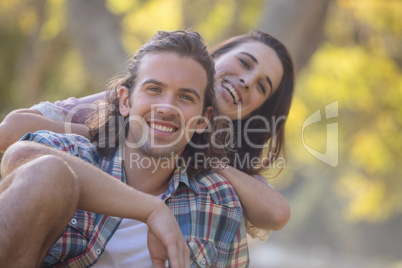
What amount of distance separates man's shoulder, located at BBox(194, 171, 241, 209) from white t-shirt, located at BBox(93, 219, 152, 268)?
14.2 inches

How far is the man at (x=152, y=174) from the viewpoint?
7.32ft

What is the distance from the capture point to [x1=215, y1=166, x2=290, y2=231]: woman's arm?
2966 mm

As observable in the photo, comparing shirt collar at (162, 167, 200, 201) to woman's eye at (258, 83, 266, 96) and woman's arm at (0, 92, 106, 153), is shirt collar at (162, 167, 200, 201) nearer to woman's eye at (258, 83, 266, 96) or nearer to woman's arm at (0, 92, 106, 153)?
woman's arm at (0, 92, 106, 153)

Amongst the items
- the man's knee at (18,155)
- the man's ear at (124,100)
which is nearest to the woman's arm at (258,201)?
the man's ear at (124,100)

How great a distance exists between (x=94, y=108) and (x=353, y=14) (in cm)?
765

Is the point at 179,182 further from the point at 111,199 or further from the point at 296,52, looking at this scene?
the point at 296,52

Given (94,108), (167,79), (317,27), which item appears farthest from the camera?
(317,27)

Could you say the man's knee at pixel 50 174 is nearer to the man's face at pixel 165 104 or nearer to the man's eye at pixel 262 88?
the man's face at pixel 165 104

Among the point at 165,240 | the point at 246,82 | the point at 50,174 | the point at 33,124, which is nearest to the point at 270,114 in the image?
the point at 246,82

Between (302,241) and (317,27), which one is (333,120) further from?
(302,241)

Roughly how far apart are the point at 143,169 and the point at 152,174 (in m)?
0.05

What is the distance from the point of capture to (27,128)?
2947 millimetres

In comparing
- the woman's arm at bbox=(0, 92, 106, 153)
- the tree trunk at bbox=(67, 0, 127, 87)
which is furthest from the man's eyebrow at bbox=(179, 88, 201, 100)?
the tree trunk at bbox=(67, 0, 127, 87)

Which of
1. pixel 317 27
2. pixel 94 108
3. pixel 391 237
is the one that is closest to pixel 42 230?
pixel 94 108
